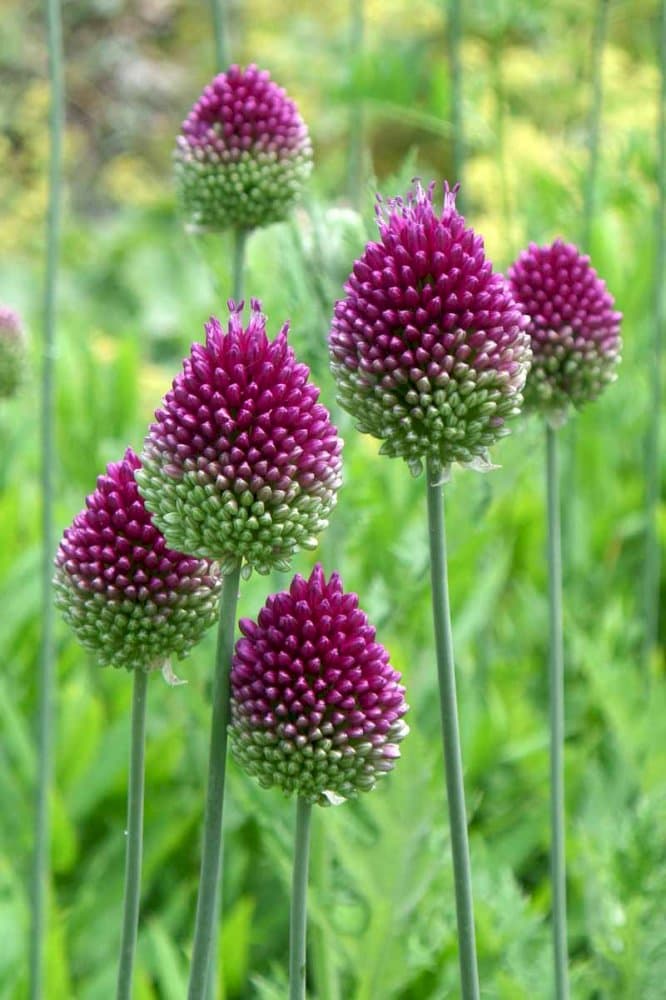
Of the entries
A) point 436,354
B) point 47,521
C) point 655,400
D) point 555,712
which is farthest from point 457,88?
point 436,354

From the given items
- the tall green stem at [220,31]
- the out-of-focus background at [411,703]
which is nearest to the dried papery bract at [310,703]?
the out-of-focus background at [411,703]

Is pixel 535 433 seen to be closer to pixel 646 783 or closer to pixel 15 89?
pixel 646 783

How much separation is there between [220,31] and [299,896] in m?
1.08

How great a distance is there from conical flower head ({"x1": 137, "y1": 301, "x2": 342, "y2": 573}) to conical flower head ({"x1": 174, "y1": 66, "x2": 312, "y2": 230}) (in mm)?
620

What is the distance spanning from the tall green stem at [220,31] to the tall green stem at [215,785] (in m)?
0.94

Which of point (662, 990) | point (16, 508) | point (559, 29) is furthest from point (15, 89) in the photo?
point (662, 990)

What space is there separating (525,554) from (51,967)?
1.46m

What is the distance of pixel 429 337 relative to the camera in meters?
0.80

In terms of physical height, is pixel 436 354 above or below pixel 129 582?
above

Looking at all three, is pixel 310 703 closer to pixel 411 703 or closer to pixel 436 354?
pixel 436 354

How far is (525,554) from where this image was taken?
2.81 metres

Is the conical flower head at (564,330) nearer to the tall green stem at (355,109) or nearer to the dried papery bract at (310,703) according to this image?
the dried papery bract at (310,703)

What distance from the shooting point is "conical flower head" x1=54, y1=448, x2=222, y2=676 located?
0.87 meters

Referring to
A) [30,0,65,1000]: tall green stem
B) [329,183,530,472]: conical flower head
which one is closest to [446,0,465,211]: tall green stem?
[30,0,65,1000]: tall green stem
